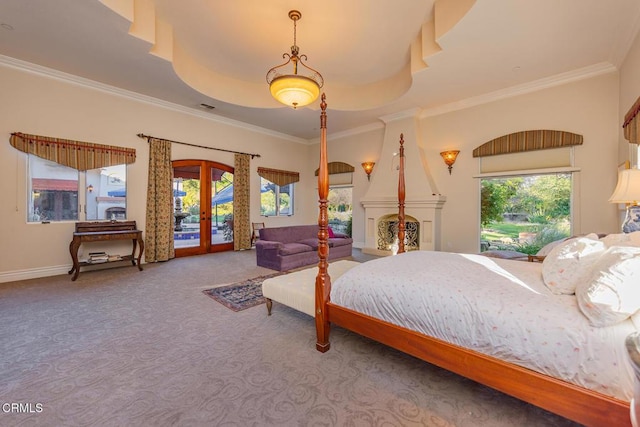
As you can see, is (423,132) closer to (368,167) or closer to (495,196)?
(368,167)

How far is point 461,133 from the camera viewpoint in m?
5.53

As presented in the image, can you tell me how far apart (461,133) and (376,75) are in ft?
7.15

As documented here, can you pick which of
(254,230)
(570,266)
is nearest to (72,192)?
(254,230)

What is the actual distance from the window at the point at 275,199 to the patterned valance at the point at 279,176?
0.48 ft

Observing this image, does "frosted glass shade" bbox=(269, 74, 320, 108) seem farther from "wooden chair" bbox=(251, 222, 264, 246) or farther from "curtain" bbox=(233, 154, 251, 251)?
"wooden chair" bbox=(251, 222, 264, 246)

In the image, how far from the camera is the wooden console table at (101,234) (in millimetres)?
4203

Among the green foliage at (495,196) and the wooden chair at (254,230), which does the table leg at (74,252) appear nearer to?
the wooden chair at (254,230)

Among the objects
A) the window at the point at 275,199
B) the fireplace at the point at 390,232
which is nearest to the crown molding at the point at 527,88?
the fireplace at the point at 390,232

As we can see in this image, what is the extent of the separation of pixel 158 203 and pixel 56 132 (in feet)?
6.26

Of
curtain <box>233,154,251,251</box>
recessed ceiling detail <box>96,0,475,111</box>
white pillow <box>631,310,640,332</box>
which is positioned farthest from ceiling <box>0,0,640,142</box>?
white pillow <box>631,310,640,332</box>

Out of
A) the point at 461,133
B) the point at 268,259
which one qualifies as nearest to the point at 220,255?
the point at 268,259

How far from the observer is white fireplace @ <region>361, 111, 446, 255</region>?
5.71m

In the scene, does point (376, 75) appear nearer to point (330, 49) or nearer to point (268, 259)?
point (330, 49)

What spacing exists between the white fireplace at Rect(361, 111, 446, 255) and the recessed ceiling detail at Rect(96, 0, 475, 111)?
1.00 metres
